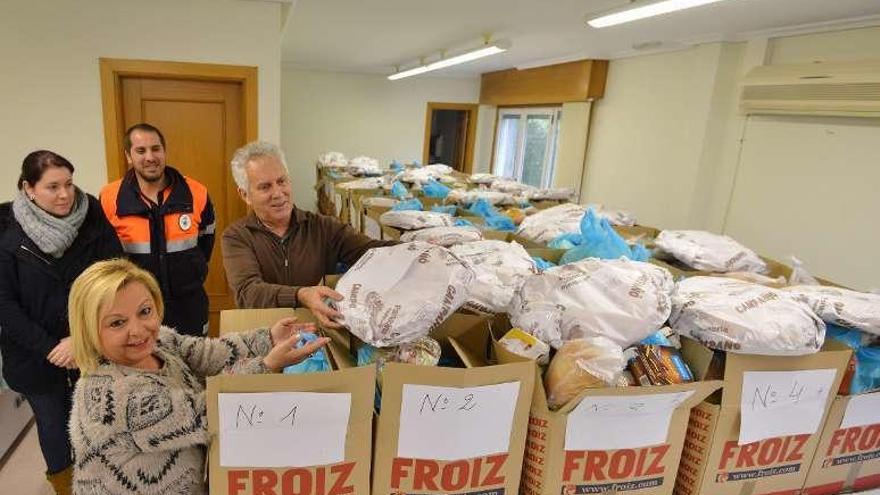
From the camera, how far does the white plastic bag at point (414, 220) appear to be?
196 cm

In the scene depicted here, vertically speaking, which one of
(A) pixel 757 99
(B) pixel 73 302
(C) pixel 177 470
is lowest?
(C) pixel 177 470

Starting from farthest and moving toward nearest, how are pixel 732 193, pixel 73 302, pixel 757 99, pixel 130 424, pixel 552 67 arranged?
pixel 552 67 < pixel 732 193 < pixel 757 99 < pixel 73 302 < pixel 130 424

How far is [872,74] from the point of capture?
303cm

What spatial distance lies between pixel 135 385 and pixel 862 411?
148 cm

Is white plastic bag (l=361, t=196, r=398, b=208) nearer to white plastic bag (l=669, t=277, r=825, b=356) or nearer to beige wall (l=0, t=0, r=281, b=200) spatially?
beige wall (l=0, t=0, r=281, b=200)

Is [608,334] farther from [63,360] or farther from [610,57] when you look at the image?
[610,57]

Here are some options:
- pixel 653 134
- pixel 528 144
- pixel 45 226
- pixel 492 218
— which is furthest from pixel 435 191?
pixel 528 144

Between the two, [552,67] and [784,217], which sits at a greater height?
[552,67]

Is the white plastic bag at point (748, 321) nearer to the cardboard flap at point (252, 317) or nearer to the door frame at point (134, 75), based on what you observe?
the cardboard flap at point (252, 317)

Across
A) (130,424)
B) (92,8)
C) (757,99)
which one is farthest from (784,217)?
(92,8)

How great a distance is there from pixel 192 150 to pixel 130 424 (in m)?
3.18

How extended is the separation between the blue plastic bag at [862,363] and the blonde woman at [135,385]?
114cm

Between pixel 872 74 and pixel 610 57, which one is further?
Answer: pixel 610 57

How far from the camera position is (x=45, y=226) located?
168cm
